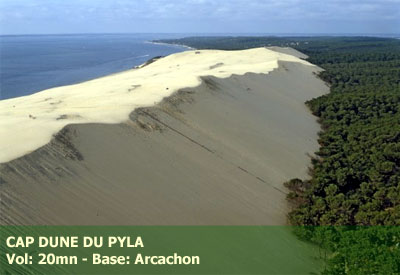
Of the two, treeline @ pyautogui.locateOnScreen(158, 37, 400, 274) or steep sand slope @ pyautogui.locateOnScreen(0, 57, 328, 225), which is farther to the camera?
steep sand slope @ pyautogui.locateOnScreen(0, 57, 328, 225)

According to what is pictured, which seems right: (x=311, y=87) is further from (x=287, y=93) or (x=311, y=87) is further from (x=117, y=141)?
(x=117, y=141)

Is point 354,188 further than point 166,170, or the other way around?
point 354,188

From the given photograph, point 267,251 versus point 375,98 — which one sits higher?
point 375,98

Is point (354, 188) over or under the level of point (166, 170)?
under

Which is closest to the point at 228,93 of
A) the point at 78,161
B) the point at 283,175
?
the point at 283,175

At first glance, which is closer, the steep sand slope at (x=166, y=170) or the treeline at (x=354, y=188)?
the treeline at (x=354, y=188)

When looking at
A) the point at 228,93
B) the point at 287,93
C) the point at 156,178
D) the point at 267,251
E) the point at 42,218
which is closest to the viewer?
the point at 42,218

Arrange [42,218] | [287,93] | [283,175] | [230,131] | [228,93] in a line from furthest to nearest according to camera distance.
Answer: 1. [287,93]
2. [228,93]
3. [230,131]
4. [283,175]
5. [42,218]

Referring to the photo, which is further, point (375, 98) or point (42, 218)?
point (375, 98)
